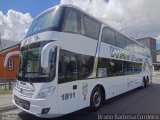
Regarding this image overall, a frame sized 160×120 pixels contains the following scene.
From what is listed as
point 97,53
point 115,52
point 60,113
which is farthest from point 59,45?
point 115,52

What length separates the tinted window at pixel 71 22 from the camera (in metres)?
7.01

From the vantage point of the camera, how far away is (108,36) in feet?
32.8

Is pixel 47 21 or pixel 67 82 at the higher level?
pixel 47 21

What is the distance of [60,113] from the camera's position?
638 cm

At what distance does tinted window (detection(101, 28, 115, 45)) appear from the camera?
9.56 m

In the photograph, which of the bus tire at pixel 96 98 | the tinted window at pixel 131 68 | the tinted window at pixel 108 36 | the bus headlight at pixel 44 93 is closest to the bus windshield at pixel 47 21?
the bus headlight at pixel 44 93

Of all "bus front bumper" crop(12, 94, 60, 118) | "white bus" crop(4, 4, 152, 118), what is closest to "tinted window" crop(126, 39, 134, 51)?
"white bus" crop(4, 4, 152, 118)

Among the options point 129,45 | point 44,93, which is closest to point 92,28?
point 44,93

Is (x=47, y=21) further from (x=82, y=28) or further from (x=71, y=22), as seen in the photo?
(x=82, y=28)

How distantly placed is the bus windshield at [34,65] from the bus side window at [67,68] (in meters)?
0.34

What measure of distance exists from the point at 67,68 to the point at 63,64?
266mm

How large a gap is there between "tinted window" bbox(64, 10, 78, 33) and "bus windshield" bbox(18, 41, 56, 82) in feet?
3.42

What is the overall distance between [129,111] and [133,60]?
649 cm

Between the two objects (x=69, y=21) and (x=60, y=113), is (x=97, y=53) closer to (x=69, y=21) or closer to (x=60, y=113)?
(x=69, y=21)
